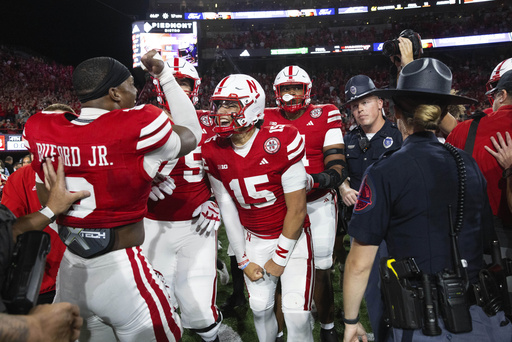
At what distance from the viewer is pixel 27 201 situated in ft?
9.08

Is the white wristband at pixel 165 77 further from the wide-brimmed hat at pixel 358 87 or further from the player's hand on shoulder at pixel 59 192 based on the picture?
the wide-brimmed hat at pixel 358 87

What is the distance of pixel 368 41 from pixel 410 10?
418 centimetres

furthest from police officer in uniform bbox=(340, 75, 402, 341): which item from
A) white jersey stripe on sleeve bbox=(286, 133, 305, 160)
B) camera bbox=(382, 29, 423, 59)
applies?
white jersey stripe on sleeve bbox=(286, 133, 305, 160)

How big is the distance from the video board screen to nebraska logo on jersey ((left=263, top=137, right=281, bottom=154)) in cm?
1935

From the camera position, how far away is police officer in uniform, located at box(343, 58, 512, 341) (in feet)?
5.49

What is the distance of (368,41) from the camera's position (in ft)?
85.1

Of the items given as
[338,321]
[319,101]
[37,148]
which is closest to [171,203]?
[37,148]

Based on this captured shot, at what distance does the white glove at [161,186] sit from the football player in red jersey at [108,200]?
731mm

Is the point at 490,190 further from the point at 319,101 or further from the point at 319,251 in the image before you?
the point at 319,101

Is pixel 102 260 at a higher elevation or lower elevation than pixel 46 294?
higher

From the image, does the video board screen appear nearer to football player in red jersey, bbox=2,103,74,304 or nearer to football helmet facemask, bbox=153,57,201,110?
football helmet facemask, bbox=153,57,201,110

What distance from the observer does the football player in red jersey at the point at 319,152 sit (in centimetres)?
354

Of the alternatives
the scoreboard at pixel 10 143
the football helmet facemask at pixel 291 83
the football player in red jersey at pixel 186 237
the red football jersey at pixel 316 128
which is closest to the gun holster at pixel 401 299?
the football player in red jersey at pixel 186 237

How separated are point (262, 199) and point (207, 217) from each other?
2.32ft
